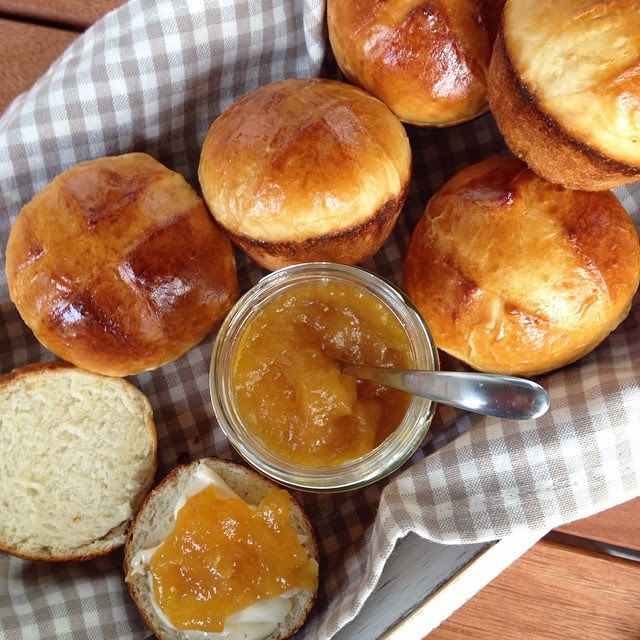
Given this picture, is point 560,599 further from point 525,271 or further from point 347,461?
point 525,271

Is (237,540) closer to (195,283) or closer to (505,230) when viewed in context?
(195,283)

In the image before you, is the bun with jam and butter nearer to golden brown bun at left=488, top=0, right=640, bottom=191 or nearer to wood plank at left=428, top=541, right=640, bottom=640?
wood plank at left=428, top=541, right=640, bottom=640

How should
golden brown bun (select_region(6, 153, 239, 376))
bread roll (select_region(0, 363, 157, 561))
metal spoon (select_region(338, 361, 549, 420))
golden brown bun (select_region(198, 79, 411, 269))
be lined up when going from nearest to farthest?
1. metal spoon (select_region(338, 361, 549, 420))
2. golden brown bun (select_region(198, 79, 411, 269))
3. golden brown bun (select_region(6, 153, 239, 376))
4. bread roll (select_region(0, 363, 157, 561))

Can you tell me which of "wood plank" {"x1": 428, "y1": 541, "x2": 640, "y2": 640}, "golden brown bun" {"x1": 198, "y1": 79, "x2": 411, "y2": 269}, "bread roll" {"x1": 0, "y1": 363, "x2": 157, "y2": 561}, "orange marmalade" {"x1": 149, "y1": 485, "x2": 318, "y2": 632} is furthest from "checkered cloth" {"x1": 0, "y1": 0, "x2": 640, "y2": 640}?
"wood plank" {"x1": 428, "y1": 541, "x2": 640, "y2": 640}

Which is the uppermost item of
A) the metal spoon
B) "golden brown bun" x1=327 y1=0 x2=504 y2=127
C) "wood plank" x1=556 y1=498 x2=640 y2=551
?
"golden brown bun" x1=327 y1=0 x2=504 y2=127

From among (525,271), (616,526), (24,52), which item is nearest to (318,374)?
(525,271)

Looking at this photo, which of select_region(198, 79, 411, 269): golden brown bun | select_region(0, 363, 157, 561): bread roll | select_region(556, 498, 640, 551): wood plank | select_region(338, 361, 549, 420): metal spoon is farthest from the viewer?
select_region(556, 498, 640, 551): wood plank
